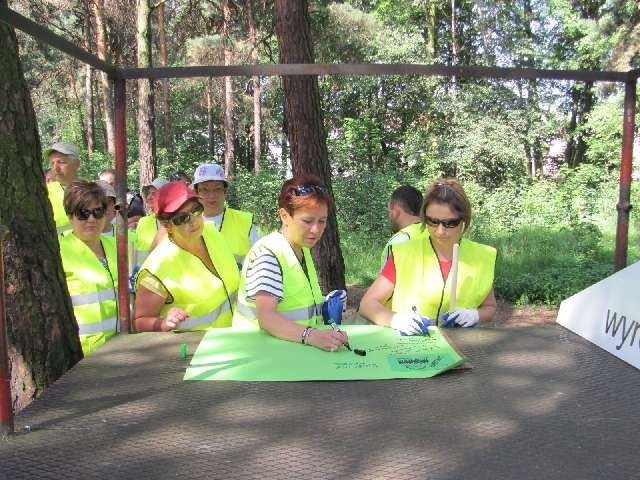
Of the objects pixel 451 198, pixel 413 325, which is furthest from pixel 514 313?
pixel 413 325

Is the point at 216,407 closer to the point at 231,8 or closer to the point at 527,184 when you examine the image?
the point at 231,8

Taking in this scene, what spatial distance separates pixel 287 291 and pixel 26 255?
0.92m

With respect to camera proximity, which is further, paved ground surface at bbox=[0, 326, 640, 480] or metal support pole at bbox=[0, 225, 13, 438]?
metal support pole at bbox=[0, 225, 13, 438]

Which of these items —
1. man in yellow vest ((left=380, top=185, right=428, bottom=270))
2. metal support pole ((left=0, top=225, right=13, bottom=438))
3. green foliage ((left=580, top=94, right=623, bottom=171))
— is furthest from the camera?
green foliage ((left=580, top=94, right=623, bottom=171))

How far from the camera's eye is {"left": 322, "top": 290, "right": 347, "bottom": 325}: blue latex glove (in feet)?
7.46

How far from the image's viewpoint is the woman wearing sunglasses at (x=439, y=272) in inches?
93.0

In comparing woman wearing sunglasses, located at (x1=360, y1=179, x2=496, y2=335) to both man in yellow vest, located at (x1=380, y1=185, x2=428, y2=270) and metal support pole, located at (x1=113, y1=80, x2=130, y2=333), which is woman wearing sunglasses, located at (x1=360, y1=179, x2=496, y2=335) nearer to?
metal support pole, located at (x1=113, y1=80, x2=130, y2=333)

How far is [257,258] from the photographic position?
210 cm

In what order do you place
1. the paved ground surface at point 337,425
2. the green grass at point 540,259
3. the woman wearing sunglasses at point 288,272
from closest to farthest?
the paved ground surface at point 337,425, the woman wearing sunglasses at point 288,272, the green grass at point 540,259

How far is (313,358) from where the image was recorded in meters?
1.81

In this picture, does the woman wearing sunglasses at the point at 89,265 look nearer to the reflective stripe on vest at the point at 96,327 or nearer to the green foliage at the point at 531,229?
the reflective stripe on vest at the point at 96,327

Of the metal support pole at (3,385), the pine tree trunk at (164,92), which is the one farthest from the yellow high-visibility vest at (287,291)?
the pine tree trunk at (164,92)

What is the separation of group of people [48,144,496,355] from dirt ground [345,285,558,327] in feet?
14.2

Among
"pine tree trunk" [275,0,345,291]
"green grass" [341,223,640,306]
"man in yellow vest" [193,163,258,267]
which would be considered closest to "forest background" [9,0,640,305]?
"green grass" [341,223,640,306]
